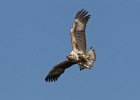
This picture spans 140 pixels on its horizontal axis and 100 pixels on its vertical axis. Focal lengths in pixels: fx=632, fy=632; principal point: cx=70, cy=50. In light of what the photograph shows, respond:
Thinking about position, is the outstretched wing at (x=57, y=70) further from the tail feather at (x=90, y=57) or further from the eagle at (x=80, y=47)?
the tail feather at (x=90, y=57)

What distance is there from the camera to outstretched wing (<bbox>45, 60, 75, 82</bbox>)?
29.9 m

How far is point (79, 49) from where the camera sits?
29078mm

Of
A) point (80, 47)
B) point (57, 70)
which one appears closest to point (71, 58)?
point (80, 47)

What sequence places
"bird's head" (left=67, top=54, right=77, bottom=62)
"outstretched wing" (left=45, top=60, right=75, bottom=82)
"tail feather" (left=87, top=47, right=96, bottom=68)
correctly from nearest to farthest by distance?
"tail feather" (left=87, top=47, right=96, bottom=68)
"bird's head" (left=67, top=54, right=77, bottom=62)
"outstretched wing" (left=45, top=60, right=75, bottom=82)

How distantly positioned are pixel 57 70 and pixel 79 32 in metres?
2.59

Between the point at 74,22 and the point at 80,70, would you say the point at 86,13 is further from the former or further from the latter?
the point at 80,70

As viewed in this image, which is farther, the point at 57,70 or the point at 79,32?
the point at 57,70

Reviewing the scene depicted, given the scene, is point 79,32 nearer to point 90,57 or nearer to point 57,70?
point 90,57

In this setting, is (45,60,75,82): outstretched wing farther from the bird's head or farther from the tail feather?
the tail feather

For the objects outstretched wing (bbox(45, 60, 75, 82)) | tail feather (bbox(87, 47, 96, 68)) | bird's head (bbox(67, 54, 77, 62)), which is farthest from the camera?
outstretched wing (bbox(45, 60, 75, 82))

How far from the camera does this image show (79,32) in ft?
95.7

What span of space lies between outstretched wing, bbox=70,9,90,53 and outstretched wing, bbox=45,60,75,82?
95 centimetres

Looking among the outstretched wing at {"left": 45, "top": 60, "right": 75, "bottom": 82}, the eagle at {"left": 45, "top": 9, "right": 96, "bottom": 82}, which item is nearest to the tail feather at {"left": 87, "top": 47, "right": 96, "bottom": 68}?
the eagle at {"left": 45, "top": 9, "right": 96, "bottom": 82}

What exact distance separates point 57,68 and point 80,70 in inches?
90.0
